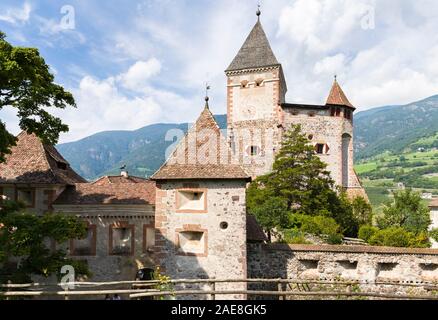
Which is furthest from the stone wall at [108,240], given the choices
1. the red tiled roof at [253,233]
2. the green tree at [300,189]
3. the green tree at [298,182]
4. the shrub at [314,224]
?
the green tree at [298,182]

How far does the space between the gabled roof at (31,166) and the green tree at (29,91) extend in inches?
219

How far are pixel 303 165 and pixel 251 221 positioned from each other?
41.4 feet

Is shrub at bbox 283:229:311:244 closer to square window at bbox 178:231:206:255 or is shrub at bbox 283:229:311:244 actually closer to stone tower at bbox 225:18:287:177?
square window at bbox 178:231:206:255

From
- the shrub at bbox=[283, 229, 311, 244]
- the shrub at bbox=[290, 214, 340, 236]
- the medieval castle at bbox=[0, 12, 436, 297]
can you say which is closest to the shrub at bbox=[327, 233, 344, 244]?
the shrub at bbox=[290, 214, 340, 236]

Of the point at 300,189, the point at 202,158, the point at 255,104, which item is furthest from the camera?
the point at 255,104

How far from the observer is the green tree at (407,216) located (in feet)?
109

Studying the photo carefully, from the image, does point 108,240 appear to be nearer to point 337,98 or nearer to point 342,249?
point 342,249

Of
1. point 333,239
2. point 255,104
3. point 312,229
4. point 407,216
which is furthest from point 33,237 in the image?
point 407,216

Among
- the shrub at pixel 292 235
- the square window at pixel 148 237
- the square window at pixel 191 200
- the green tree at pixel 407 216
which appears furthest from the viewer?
the green tree at pixel 407 216

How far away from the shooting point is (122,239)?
65.2 feet

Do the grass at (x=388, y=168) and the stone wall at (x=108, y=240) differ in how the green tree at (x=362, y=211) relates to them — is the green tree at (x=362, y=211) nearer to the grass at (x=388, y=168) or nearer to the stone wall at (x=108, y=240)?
the stone wall at (x=108, y=240)

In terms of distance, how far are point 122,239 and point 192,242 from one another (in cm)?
458

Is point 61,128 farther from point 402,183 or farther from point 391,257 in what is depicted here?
point 402,183
